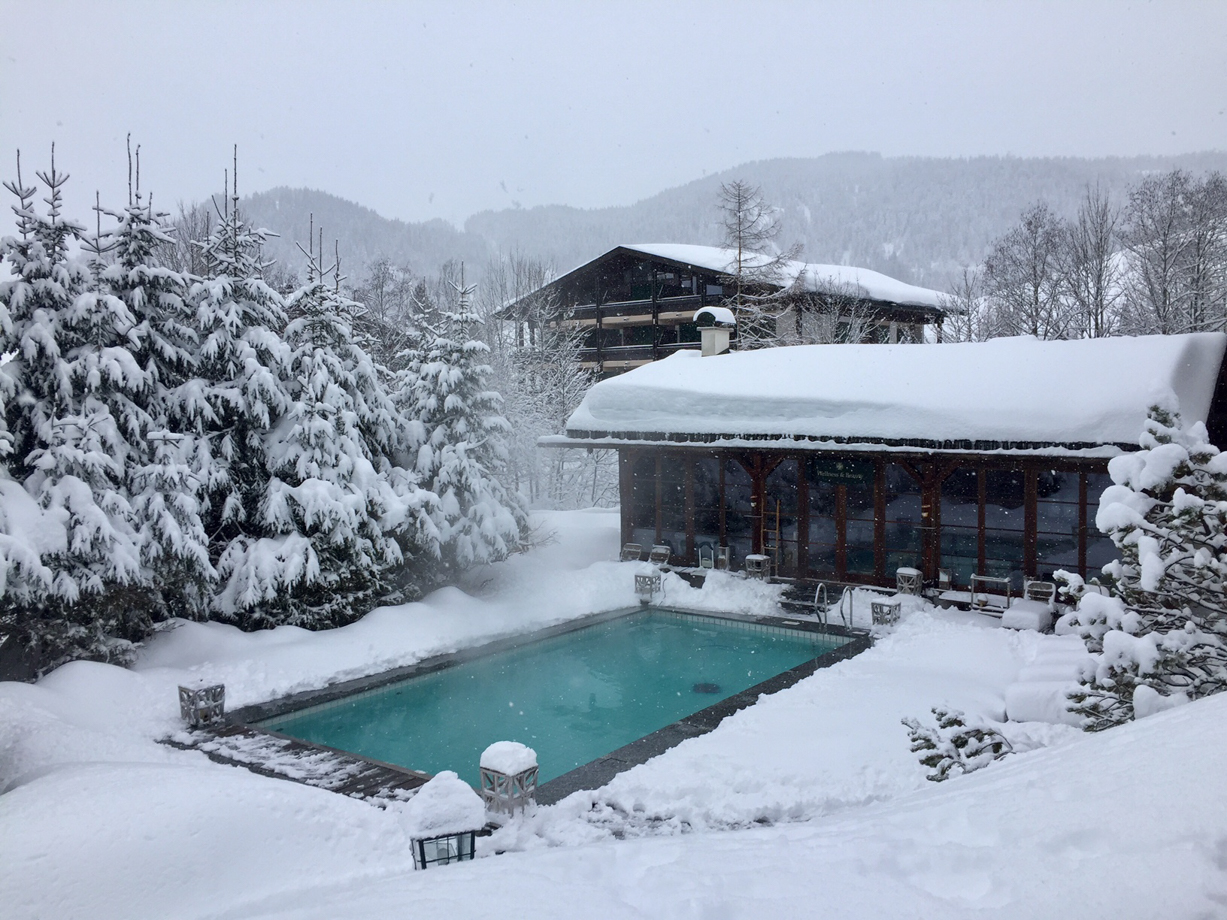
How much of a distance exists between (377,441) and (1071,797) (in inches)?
508

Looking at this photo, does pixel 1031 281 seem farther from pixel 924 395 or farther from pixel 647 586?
pixel 647 586

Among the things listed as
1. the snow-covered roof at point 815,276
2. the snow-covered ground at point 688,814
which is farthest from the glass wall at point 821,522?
the snow-covered roof at point 815,276

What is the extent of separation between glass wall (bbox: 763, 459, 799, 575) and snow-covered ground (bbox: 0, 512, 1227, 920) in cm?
372

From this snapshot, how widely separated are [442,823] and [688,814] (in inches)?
97.2

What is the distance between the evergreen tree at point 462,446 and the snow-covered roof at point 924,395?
3395mm

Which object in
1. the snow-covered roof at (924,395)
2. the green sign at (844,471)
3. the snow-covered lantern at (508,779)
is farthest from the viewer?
the green sign at (844,471)

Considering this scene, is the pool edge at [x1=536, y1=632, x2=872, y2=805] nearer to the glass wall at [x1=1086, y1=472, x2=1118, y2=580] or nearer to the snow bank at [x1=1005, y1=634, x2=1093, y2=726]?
the snow bank at [x1=1005, y1=634, x2=1093, y2=726]

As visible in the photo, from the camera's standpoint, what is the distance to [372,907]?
3756 millimetres

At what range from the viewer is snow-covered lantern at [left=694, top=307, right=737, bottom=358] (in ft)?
72.4

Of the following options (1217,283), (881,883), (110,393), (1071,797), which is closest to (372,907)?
(881,883)

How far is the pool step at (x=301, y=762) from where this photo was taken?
26.3 feet

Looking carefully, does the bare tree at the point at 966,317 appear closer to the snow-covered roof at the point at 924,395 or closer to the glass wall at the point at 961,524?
the snow-covered roof at the point at 924,395

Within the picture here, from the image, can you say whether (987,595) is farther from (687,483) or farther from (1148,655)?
(1148,655)

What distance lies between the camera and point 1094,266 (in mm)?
29078
